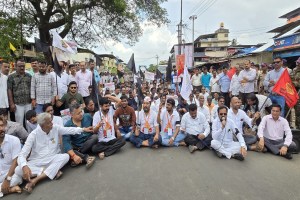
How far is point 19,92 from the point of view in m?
5.67

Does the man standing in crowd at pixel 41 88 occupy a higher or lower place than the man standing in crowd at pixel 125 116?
higher

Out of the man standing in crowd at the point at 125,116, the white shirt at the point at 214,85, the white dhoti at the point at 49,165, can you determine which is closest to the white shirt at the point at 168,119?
the man standing in crowd at the point at 125,116

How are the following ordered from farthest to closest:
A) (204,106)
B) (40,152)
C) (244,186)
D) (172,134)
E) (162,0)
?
(162,0) < (204,106) < (172,134) < (40,152) < (244,186)

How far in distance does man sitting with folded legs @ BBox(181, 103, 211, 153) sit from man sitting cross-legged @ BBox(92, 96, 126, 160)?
1.55m

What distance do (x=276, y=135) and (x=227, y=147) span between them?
1135 mm

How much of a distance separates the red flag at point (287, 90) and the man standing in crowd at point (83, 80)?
503 cm

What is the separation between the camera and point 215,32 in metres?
62.2

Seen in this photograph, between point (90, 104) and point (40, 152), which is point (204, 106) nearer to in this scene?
point (90, 104)

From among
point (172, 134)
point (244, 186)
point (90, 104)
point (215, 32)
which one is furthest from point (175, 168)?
point (215, 32)

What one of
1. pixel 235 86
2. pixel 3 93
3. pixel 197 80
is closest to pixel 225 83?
pixel 235 86

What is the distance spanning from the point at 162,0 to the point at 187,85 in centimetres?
897

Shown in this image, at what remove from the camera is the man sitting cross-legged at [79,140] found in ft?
15.2

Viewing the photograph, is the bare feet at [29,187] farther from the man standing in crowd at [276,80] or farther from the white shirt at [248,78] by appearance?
the white shirt at [248,78]

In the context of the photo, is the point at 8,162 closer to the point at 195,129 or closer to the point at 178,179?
the point at 178,179
